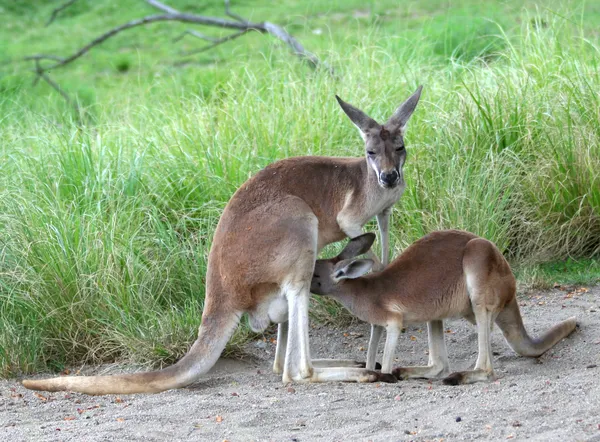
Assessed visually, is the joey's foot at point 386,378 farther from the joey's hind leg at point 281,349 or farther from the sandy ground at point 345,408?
the joey's hind leg at point 281,349

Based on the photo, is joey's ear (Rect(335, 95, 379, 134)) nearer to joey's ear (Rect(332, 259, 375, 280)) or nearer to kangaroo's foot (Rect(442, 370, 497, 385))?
joey's ear (Rect(332, 259, 375, 280))

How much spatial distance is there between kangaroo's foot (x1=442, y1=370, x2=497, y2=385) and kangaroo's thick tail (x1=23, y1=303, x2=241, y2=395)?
118 centimetres

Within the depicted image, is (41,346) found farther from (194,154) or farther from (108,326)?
(194,154)

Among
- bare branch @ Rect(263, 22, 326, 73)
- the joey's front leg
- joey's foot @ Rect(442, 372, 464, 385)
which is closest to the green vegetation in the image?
bare branch @ Rect(263, 22, 326, 73)

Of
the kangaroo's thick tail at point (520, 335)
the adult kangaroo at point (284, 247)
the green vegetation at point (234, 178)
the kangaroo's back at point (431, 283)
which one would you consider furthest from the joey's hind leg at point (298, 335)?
the kangaroo's thick tail at point (520, 335)

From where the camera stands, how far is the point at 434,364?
17.0 feet

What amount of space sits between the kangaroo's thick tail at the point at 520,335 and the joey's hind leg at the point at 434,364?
0.34 metres

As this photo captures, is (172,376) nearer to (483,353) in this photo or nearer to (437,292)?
(437,292)

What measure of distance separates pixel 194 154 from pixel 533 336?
309 cm

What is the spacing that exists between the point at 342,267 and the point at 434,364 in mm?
737

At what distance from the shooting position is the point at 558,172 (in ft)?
22.5

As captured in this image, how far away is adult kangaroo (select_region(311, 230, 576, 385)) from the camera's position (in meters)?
4.98

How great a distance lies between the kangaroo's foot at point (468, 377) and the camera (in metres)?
4.91

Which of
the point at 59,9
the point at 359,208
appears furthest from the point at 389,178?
the point at 59,9
